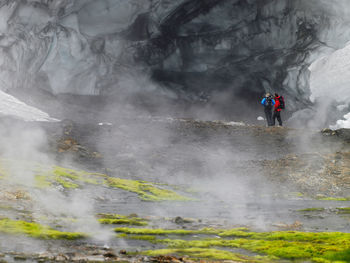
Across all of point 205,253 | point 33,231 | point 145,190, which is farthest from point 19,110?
point 205,253

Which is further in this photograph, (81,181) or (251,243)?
(81,181)

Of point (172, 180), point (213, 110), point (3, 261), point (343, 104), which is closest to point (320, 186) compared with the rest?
point (172, 180)

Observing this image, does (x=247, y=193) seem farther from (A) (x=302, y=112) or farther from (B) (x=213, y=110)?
(A) (x=302, y=112)

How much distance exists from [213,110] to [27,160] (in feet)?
95.3

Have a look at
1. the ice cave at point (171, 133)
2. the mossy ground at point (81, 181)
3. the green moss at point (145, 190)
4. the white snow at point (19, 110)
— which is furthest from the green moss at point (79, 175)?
the white snow at point (19, 110)

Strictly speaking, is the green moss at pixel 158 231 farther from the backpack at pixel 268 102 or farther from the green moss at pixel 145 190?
the backpack at pixel 268 102

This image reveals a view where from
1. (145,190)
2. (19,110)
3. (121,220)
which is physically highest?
(19,110)

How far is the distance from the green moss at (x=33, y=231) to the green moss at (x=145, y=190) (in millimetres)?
9646

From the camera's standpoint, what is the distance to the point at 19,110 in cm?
4056

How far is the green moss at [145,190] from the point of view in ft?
77.1

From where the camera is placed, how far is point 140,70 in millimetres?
52875

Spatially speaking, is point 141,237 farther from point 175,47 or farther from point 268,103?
point 175,47

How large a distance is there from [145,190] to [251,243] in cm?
1305

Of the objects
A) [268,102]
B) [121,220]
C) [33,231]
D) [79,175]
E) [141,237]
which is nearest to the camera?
[33,231]
